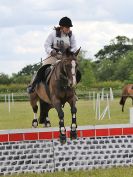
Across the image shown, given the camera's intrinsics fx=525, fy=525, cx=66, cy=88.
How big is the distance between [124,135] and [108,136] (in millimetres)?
253

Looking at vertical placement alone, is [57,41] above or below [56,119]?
above

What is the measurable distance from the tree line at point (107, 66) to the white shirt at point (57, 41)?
5259 centimetres

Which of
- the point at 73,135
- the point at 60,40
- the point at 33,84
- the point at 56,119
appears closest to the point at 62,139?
the point at 73,135

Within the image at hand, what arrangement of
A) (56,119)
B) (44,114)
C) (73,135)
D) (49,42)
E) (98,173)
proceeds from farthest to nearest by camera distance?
1. (56,119)
2. (44,114)
3. (49,42)
4. (73,135)
5. (98,173)

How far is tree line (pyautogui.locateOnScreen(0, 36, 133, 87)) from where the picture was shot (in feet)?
235

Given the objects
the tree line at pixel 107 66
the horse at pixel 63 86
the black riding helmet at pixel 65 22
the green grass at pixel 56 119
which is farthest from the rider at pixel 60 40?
the tree line at pixel 107 66

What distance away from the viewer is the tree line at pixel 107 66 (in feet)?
235

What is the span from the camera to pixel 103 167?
8.11m

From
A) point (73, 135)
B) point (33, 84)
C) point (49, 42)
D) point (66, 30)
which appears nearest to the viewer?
point (73, 135)

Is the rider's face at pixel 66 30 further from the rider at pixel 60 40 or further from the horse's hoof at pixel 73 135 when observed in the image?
the horse's hoof at pixel 73 135

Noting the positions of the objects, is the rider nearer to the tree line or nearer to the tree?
the tree line

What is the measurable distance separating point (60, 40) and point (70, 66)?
1.45 meters

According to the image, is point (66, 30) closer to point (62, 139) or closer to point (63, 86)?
point (63, 86)

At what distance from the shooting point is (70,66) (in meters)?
8.40
